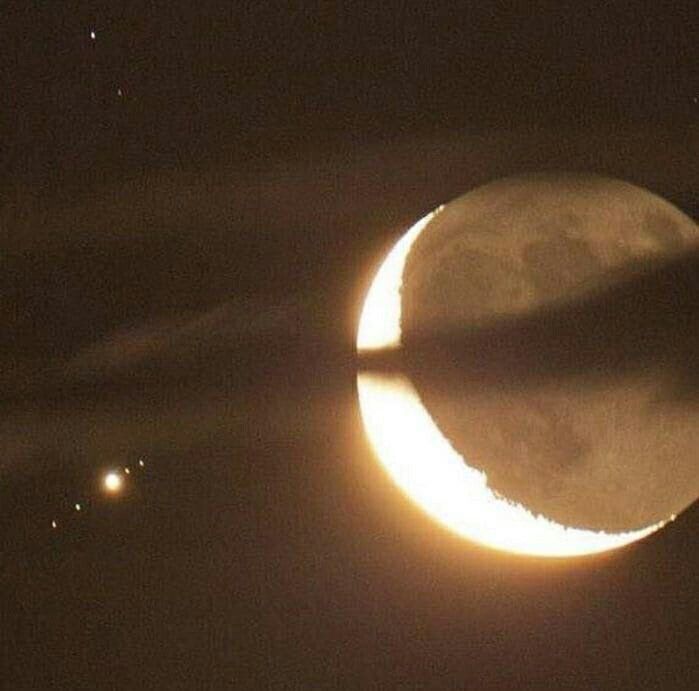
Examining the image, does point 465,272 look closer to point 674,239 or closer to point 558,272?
point 558,272

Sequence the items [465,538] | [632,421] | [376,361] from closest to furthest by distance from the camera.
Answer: [632,421] → [376,361] → [465,538]

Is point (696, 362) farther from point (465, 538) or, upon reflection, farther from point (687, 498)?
point (465, 538)

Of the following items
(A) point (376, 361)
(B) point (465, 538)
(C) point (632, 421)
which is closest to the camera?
(C) point (632, 421)

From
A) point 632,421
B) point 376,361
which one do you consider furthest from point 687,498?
point 376,361

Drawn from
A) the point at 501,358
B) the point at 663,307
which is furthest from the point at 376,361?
the point at 663,307

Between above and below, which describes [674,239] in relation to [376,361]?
above

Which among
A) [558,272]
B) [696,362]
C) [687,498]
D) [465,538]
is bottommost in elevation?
[465,538]

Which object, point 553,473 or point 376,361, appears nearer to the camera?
point 553,473
